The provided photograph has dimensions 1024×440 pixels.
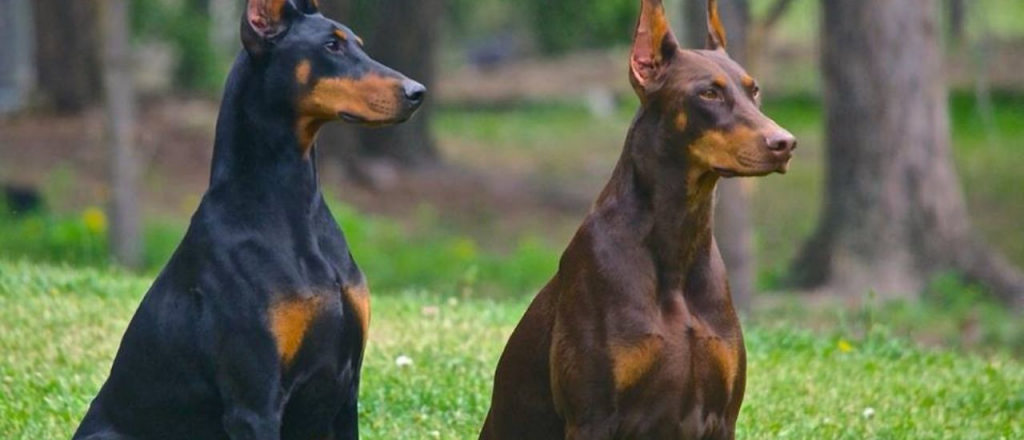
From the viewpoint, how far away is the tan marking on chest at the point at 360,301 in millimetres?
5691

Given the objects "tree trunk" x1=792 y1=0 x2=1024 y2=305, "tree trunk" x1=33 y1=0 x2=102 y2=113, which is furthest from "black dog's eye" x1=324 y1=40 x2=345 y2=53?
"tree trunk" x1=33 y1=0 x2=102 y2=113

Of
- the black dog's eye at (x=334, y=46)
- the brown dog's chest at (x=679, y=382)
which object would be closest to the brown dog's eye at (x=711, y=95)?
the brown dog's chest at (x=679, y=382)

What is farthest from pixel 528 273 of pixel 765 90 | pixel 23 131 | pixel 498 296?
pixel 765 90

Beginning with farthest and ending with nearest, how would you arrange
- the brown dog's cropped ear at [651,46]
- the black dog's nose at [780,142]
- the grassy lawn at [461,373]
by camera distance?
1. the grassy lawn at [461,373]
2. the brown dog's cropped ear at [651,46]
3. the black dog's nose at [780,142]

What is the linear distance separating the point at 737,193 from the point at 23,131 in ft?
31.8

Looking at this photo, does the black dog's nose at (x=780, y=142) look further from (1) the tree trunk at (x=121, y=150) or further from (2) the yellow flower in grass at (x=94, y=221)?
(2) the yellow flower in grass at (x=94, y=221)

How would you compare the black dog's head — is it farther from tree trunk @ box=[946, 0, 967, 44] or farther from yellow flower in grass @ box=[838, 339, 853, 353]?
tree trunk @ box=[946, 0, 967, 44]

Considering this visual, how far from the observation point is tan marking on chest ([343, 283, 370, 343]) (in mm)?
5691

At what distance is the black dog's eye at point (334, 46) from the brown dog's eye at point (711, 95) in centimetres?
116

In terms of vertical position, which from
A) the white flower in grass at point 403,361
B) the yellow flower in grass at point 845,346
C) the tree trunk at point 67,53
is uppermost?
the white flower in grass at point 403,361

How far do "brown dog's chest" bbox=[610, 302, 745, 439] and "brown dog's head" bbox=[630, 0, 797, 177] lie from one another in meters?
0.48

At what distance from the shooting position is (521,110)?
2714 centimetres

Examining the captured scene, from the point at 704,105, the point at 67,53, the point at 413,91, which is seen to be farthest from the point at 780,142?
the point at 67,53

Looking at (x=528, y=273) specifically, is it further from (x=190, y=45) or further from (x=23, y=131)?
(x=190, y=45)
